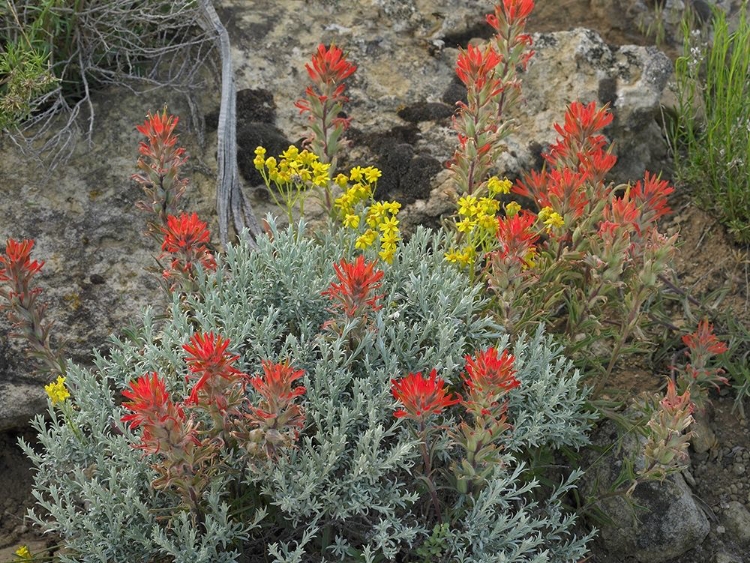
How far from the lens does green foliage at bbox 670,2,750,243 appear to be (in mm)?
4098

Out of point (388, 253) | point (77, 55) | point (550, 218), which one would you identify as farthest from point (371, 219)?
point (77, 55)

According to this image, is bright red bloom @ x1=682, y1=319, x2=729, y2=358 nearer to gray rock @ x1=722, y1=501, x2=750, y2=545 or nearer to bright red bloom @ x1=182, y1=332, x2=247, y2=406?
gray rock @ x1=722, y1=501, x2=750, y2=545

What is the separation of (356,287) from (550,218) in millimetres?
892

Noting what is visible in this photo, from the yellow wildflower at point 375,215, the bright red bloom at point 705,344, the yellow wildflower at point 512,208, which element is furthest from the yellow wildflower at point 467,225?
the bright red bloom at point 705,344

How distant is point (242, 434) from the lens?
262 cm

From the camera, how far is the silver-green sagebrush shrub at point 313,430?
2.56m

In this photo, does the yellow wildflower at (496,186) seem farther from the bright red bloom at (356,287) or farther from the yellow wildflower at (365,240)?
the bright red bloom at (356,287)

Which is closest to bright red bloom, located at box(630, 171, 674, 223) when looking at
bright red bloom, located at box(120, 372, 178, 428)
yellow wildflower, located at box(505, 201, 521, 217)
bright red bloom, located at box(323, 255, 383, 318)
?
yellow wildflower, located at box(505, 201, 521, 217)

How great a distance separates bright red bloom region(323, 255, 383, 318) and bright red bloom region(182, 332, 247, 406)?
0.47 metres

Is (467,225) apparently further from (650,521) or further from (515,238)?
(650,521)

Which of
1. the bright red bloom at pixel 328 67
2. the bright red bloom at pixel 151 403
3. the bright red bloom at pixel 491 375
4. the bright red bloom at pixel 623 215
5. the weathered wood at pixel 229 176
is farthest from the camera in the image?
the weathered wood at pixel 229 176

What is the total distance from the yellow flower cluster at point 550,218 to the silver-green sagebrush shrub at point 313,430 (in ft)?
1.29

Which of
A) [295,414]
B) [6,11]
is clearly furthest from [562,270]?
[6,11]

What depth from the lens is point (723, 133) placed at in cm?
420
